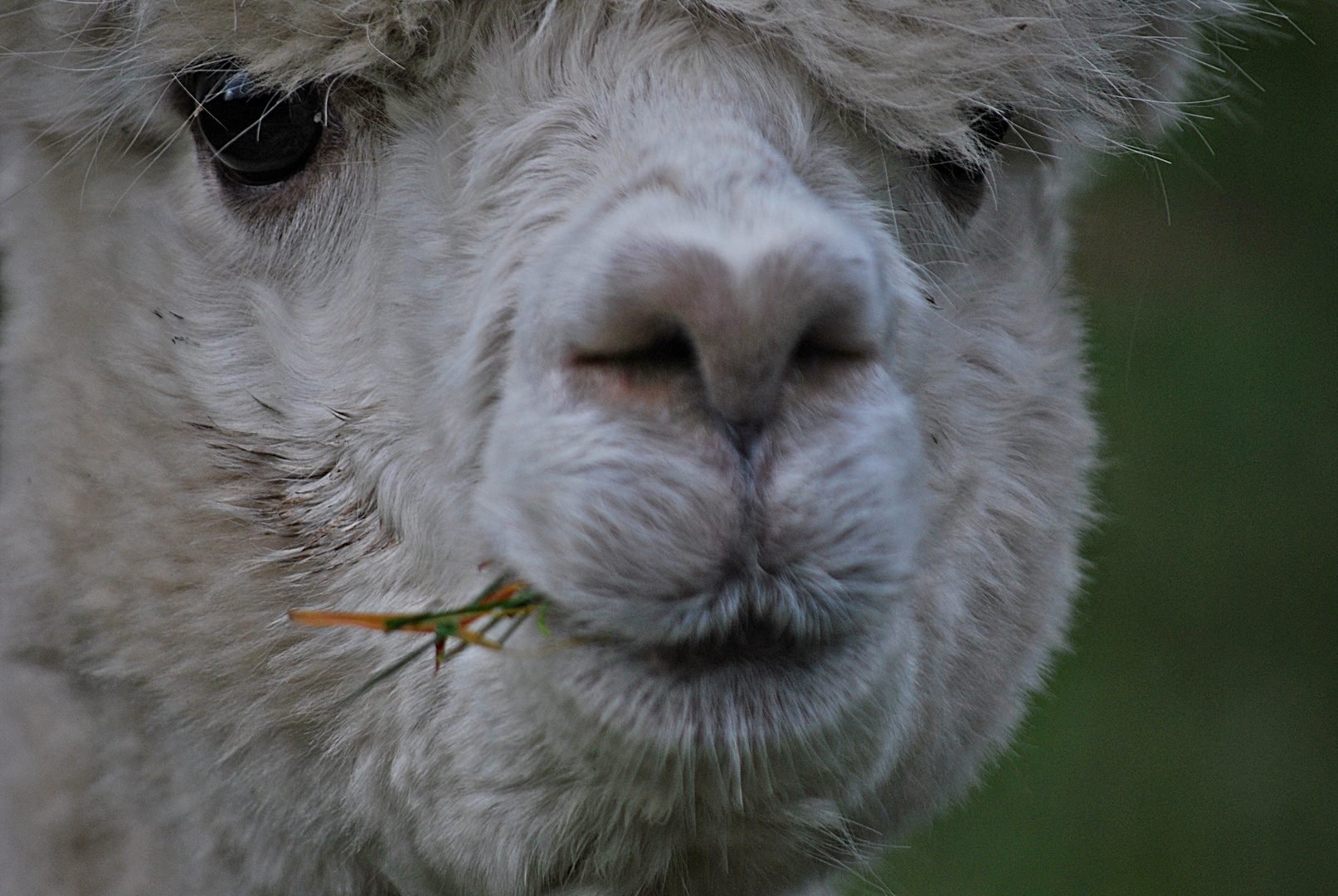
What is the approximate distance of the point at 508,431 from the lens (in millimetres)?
1466

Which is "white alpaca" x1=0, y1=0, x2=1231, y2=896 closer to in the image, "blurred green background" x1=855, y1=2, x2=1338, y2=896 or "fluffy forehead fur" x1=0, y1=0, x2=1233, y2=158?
"fluffy forehead fur" x1=0, y1=0, x2=1233, y2=158

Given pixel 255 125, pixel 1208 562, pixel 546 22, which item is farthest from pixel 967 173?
pixel 1208 562

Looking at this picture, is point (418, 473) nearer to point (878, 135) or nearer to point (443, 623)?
point (443, 623)

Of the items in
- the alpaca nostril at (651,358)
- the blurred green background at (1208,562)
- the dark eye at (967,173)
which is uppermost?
the dark eye at (967,173)

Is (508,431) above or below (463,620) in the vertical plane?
above

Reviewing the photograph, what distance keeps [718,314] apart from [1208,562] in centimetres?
555

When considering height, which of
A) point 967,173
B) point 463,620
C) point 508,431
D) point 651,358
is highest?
point 967,173

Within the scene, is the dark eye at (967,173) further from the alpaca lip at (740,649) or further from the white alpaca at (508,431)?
the alpaca lip at (740,649)

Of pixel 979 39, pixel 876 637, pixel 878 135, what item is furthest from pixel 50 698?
pixel 979 39

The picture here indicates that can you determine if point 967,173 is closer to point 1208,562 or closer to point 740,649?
point 740,649

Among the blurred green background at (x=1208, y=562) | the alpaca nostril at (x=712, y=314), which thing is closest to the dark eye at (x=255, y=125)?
the alpaca nostril at (x=712, y=314)

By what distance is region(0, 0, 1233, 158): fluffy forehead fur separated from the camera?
169 cm

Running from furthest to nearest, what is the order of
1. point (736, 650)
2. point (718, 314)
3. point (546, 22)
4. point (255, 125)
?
point (255, 125)
point (546, 22)
point (736, 650)
point (718, 314)

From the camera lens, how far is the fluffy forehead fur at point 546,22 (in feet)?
5.54
